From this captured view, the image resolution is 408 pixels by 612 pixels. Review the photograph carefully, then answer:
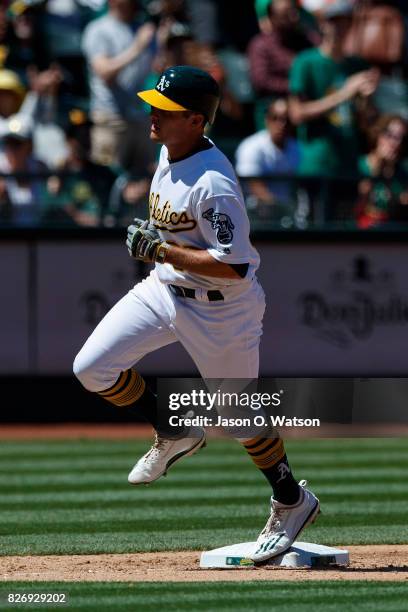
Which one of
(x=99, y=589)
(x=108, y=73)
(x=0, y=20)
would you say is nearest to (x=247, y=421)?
(x=99, y=589)

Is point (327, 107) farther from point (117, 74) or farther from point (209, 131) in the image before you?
point (117, 74)

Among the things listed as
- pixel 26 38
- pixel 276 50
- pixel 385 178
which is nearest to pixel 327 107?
pixel 276 50

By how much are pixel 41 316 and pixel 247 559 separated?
23.8ft

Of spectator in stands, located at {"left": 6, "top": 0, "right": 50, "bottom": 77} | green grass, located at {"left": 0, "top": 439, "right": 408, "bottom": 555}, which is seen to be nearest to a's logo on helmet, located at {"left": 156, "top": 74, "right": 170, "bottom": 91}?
green grass, located at {"left": 0, "top": 439, "right": 408, "bottom": 555}

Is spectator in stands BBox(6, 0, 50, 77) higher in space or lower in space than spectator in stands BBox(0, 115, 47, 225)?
higher

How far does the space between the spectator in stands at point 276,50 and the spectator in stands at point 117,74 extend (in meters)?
1.15

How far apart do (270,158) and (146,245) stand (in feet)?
23.8

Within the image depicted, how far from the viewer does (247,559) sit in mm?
6074

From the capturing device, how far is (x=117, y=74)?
1312 cm

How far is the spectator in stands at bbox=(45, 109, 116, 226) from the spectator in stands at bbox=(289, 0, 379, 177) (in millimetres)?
2046

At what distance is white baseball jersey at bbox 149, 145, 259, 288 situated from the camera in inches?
231

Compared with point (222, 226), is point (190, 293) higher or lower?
lower

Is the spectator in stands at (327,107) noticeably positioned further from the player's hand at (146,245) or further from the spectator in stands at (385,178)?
the player's hand at (146,245)

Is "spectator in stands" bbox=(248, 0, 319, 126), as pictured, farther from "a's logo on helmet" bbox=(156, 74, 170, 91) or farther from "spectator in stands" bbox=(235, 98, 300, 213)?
"a's logo on helmet" bbox=(156, 74, 170, 91)
